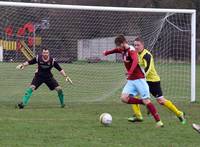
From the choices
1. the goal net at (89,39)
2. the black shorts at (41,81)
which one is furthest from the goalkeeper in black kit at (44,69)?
the goal net at (89,39)

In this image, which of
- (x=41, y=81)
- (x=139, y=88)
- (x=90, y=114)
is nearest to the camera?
(x=139, y=88)

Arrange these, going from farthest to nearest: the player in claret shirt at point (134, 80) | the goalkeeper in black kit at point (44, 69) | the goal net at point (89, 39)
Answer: the goal net at point (89, 39) → the goalkeeper in black kit at point (44, 69) → the player in claret shirt at point (134, 80)

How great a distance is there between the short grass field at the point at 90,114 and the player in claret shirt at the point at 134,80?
454mm

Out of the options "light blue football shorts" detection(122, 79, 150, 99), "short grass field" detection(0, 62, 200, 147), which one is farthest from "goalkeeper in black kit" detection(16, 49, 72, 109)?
"light blue football shorts" detection(122, 79, 150, 99)

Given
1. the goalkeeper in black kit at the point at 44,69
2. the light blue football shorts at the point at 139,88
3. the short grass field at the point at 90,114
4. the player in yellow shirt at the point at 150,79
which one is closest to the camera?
the short grass field at the point at 90,114

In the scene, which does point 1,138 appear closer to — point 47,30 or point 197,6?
point 47,30

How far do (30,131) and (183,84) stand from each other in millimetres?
10158

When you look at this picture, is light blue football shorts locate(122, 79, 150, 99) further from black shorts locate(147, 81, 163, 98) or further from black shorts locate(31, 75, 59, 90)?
black shorts locate(31, 75, 59, 90)

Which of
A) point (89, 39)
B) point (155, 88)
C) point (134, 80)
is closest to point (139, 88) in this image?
point (134, 80)

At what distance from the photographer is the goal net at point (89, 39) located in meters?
17.3

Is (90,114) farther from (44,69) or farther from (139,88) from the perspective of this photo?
(139,88)

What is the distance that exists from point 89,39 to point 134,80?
309 inches

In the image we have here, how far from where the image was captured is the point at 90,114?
1290 centimetres

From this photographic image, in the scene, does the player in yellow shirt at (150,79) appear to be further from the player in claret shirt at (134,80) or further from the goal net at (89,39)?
the goal net at (89,39)
